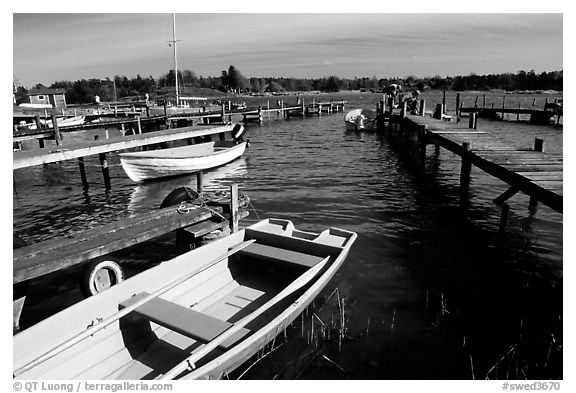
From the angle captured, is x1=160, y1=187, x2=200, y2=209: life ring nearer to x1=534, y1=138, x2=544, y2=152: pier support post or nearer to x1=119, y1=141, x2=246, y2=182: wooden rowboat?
x1=119, y1=141, x2=246, y2=182: wooden rowboat

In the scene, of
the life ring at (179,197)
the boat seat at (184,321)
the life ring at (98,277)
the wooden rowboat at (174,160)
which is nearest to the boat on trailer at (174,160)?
the wooden rowboat at (174,160)

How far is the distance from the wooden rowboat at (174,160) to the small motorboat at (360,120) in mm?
18267

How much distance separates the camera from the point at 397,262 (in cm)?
1022

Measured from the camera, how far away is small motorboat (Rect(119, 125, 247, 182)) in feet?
58.7

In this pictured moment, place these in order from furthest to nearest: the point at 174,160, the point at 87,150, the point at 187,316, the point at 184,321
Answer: the point at 174,160
the point at 87,150
the point at 187,316
the point at 184,321

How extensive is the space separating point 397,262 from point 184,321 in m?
6.33

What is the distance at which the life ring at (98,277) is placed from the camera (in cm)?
694

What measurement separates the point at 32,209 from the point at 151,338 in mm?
12341

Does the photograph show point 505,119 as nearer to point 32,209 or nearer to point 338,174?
point 338,174

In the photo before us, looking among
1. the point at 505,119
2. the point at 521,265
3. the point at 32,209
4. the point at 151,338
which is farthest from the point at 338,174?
the point at 505,119

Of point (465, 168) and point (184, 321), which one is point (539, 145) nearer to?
point (465, 168)

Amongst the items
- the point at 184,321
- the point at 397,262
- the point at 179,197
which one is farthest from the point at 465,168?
the point at 184,321

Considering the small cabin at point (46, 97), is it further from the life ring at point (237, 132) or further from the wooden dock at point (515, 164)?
the wooden dock at point (515, 164)

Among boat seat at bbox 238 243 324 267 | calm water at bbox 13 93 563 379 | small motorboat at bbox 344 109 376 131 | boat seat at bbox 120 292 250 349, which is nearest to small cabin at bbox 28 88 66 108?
small motorboat at bbox 344 109 376 131
